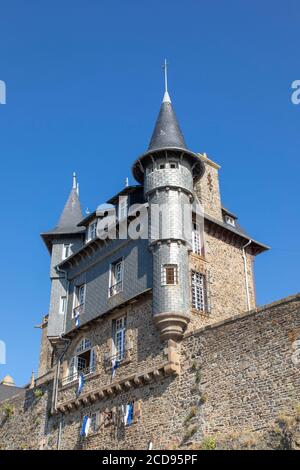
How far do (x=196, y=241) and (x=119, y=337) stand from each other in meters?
5.07

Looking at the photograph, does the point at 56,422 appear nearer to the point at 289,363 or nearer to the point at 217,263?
the point at 217,263

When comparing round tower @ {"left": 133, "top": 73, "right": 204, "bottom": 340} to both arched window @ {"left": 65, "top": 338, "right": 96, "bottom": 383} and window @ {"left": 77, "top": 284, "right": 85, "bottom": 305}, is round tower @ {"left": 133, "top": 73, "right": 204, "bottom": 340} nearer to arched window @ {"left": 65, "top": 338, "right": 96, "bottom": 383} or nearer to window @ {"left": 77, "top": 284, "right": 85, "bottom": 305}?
arched window @ {"left": 65, "top": 338, "right": 96, "bottom": 383}

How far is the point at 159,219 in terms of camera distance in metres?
25.6

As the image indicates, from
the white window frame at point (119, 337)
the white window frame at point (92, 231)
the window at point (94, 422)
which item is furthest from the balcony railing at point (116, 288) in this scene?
the window at point (94, 422)

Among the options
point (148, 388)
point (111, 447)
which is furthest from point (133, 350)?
point (111, 447)

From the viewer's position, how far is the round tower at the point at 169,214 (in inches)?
942

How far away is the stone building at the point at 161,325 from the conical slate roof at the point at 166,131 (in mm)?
75

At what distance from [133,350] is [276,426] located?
7717 millimetres

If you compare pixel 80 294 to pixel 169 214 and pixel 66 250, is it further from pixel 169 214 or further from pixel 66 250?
pixel 169 214

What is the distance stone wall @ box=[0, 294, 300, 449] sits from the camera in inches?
774

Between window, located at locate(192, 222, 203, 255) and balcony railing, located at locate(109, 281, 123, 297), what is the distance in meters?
3.49

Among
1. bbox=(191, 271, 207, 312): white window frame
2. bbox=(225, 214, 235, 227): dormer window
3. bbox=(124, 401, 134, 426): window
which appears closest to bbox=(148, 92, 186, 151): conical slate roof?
bbox=(225, 214, 235, 227): dormer window

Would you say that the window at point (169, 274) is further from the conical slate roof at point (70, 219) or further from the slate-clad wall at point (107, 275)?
the conical slate roof at point (70, 219)

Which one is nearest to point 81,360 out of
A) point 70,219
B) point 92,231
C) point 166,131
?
point 92,231
